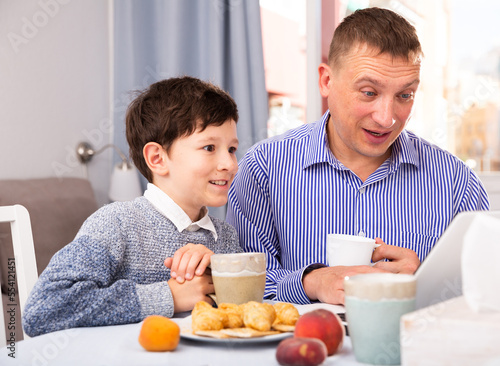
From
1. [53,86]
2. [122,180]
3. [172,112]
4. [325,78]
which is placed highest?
[53,86]

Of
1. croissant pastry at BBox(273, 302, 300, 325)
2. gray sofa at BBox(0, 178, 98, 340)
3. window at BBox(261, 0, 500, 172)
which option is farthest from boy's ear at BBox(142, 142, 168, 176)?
window at BBox(261, 0, 500, 172)

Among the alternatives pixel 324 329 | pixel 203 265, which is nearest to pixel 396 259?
pixel 203 265

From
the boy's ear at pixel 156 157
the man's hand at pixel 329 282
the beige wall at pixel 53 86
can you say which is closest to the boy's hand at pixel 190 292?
the man's hand at pixel 329 282

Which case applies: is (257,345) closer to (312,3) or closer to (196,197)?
(196,197)

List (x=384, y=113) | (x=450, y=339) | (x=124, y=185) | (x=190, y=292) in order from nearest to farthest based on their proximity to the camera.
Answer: (x=450, y=339), (x=190, y=292), (x=384, y=113), (x=124, y=185)

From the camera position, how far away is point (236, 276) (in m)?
0.88

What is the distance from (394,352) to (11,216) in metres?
0.86

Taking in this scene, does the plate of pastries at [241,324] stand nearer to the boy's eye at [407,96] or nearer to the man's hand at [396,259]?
the man's hand at [396,259]

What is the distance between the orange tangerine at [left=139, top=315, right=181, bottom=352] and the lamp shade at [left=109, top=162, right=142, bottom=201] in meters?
2.14

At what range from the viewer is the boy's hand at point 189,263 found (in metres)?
1.00

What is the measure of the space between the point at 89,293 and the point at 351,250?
45 centimetres

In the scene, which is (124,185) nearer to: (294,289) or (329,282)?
(294,289)

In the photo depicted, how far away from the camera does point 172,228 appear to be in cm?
119

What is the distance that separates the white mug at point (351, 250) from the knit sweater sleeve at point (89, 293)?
31 centimetres
